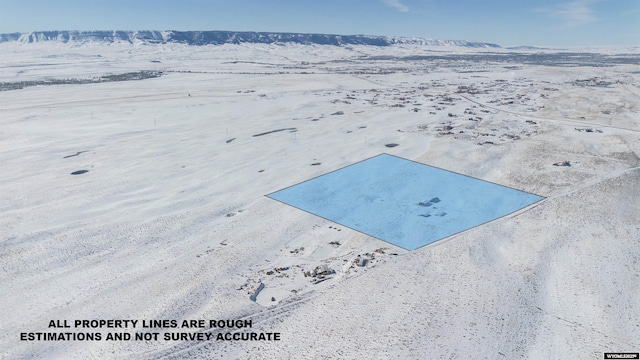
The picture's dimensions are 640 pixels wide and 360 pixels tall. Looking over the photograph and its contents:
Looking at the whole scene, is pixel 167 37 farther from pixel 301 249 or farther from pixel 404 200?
pixel 301 249

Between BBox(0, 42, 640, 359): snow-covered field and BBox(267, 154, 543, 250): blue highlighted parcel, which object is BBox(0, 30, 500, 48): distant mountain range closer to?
BBox(0, 42, 640, 359): snow-covered field

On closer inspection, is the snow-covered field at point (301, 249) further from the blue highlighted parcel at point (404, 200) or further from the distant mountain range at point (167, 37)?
the distant mountain range at point (167, 37)

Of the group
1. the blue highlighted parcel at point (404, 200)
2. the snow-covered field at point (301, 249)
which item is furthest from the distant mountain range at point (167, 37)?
the blue highlighted parcel at point (404, 200)

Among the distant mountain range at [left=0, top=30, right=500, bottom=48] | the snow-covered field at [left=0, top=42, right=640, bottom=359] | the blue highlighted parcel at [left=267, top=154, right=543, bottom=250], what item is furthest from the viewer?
the distant mountain range at [left=0, top=30, right=500, bottom=48]

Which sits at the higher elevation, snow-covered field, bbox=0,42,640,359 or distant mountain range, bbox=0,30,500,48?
distant mountain range, bbox=0,30,500,48

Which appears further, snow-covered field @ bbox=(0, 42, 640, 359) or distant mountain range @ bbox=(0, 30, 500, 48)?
distant mountain range @ bbox=(0, 30, 500, 48)

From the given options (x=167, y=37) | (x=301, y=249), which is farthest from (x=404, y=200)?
(x=167, y=37)

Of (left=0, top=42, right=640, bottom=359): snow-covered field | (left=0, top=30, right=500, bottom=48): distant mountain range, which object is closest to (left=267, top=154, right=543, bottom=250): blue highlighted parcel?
(left=0, top=42, right=640, bottom=359): snow-covered field

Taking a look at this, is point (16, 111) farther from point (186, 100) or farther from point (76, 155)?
point (76, 155)
